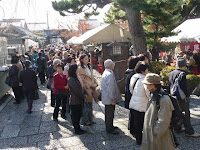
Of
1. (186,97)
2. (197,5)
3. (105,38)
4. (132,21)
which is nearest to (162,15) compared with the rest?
(132,21)

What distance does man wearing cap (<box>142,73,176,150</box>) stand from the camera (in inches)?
114

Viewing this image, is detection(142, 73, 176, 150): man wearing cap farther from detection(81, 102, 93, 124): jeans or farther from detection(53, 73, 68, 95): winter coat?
detection(53, 73, 68, 95): winter coat

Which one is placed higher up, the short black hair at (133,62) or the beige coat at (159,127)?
the short black hair at (133,62)

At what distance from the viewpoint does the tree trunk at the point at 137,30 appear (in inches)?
371

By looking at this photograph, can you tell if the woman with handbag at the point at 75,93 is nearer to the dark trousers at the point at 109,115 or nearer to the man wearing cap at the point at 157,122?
the dark trousers at the point at 109,115

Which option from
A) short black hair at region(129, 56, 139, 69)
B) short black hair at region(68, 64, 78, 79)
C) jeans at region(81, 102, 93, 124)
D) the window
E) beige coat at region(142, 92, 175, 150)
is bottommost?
jeans at region(81, 102, 93, 124)

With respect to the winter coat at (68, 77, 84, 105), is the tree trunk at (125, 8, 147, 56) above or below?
above

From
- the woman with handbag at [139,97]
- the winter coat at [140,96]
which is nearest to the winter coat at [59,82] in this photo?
the woman with handbag at [139,97]

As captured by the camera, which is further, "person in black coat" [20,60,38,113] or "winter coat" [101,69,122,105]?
"person in black coat" [20,60,38,113]

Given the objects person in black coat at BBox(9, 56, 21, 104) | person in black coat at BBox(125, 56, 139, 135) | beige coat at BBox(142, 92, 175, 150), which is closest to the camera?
beige coat at BBox(142, 92, 175, 150)

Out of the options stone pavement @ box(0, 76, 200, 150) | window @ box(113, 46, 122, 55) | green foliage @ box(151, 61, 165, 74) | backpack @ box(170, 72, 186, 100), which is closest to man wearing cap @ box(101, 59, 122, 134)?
stone pavement @ box(0, 76, 200, 150)

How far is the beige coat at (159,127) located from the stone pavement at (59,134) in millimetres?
1225

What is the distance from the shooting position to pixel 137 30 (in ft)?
31.4

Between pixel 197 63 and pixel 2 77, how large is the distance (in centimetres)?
894
